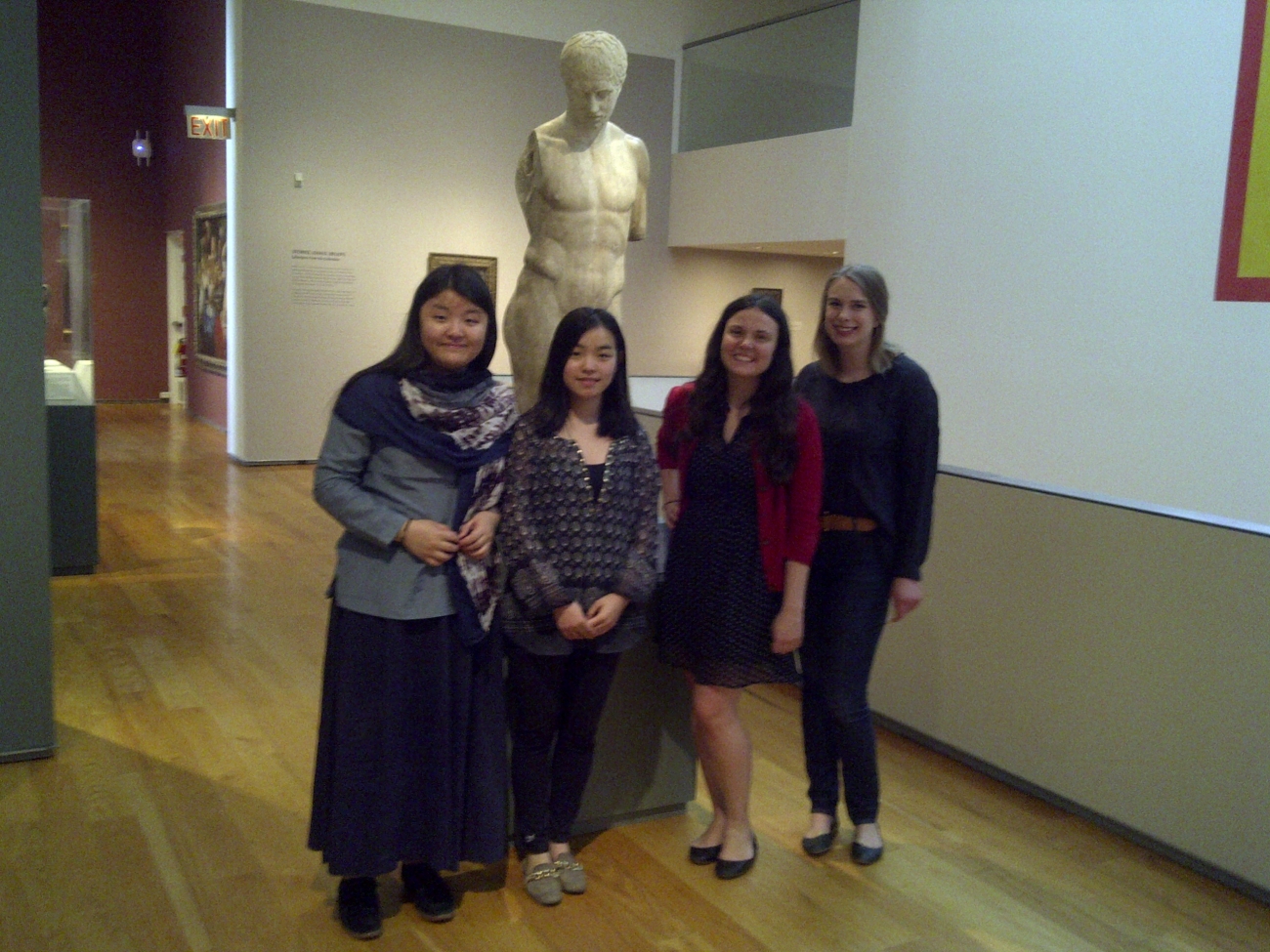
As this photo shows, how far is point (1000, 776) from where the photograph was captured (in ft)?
13.7

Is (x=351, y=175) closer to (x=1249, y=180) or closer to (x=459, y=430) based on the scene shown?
(x=1249, y=180)

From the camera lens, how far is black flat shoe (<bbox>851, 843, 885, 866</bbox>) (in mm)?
3480

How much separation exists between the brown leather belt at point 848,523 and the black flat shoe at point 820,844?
945 mm

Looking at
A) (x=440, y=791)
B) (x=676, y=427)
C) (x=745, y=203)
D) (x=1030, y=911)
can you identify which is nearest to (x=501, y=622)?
(x=440, y=791)

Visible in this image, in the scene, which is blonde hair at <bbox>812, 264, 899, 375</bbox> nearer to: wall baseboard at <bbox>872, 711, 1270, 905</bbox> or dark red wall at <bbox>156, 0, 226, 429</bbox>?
wall baseboard at <bbox>872, 711, 1270, 905</bbox>

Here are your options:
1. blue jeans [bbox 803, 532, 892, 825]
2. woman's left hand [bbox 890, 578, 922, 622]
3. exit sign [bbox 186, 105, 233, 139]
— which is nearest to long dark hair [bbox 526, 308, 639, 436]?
blue jeans [bbox 803, 532, 892, 825]

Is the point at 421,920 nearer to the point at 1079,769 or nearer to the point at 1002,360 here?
the point at 1079,769

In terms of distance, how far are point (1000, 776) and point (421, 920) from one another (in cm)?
219

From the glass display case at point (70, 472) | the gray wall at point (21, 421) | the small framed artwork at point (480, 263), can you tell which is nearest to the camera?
the gray wall at point (21, 421)

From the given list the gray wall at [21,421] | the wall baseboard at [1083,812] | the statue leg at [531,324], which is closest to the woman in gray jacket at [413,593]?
the gray wall at [21,421]

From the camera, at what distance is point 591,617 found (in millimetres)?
2912

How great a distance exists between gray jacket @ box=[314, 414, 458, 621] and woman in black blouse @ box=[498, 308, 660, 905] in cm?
21

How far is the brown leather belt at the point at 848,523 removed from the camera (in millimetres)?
3264

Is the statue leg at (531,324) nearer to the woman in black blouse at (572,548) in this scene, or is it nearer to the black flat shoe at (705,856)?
the woman in black blouse at (572,548)
